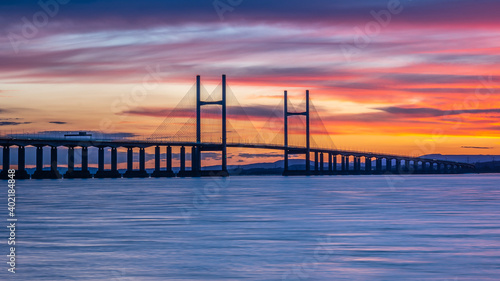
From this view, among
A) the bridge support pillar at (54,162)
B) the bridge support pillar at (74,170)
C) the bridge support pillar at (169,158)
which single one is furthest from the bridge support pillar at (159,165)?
the bridge support pillar at (54,162)

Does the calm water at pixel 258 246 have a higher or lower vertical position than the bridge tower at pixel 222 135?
lower

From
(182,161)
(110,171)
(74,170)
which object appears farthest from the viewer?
(182,161)

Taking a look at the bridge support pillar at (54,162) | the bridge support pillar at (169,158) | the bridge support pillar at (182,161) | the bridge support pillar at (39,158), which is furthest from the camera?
the bridge support pillar at (169,158)

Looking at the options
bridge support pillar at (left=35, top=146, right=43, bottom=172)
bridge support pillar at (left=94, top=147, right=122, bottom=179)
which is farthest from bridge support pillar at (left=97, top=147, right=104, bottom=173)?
Result: bridge support pillar at (left=35, top=146, right=43, bottom=172)

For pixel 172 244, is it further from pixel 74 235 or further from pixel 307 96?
pixel 307 96

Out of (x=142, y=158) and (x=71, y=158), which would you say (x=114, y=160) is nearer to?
(x=142, y=158)

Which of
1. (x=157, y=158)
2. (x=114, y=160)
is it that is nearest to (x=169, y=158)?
(x=157, y=158)

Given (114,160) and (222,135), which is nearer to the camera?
(222,135)

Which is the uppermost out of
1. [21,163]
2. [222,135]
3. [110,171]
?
[222,135]

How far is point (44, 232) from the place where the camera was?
22391 millimetres

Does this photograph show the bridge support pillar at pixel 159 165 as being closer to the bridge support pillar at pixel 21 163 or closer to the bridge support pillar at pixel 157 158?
the bridge support pillar at pixel 157 158

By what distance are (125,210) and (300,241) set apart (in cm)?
1480

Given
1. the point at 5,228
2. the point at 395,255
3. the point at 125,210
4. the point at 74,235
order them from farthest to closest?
the point at 125,210
the point at 5,228
the point at 74,235
the point at 395,255

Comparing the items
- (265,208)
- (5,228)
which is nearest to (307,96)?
(265,208)
